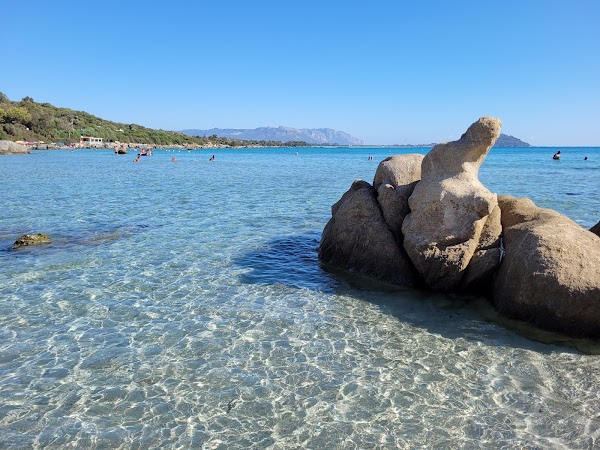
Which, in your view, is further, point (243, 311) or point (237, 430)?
point (243, 311)

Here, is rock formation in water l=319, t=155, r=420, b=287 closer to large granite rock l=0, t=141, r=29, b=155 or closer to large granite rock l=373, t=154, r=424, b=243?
large granite rock l=373, t=154, r=424, b=243

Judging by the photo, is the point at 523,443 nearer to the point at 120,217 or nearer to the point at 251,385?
the point at 251,385

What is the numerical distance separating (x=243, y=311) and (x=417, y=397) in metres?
4.32

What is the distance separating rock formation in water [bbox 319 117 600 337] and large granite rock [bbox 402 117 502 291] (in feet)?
0.07

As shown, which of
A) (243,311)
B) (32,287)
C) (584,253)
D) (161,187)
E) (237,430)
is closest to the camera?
(237,430)

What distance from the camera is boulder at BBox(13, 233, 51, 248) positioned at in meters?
14.6

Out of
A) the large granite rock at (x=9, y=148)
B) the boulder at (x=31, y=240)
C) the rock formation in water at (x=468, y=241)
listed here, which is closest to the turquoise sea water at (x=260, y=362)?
the rock formation in water at (x=468, y=241)

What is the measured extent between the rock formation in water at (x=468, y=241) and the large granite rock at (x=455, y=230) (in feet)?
0.07

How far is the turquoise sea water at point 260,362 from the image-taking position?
587 cm

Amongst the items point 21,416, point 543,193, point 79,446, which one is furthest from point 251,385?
point 543,193

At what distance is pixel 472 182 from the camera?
1094 centimetres

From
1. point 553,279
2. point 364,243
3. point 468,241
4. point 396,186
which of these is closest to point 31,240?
point 364,243

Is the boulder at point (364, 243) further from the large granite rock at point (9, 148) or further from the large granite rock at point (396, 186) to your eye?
the large granite rock at point (9, 148)

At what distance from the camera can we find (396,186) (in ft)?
41.1
